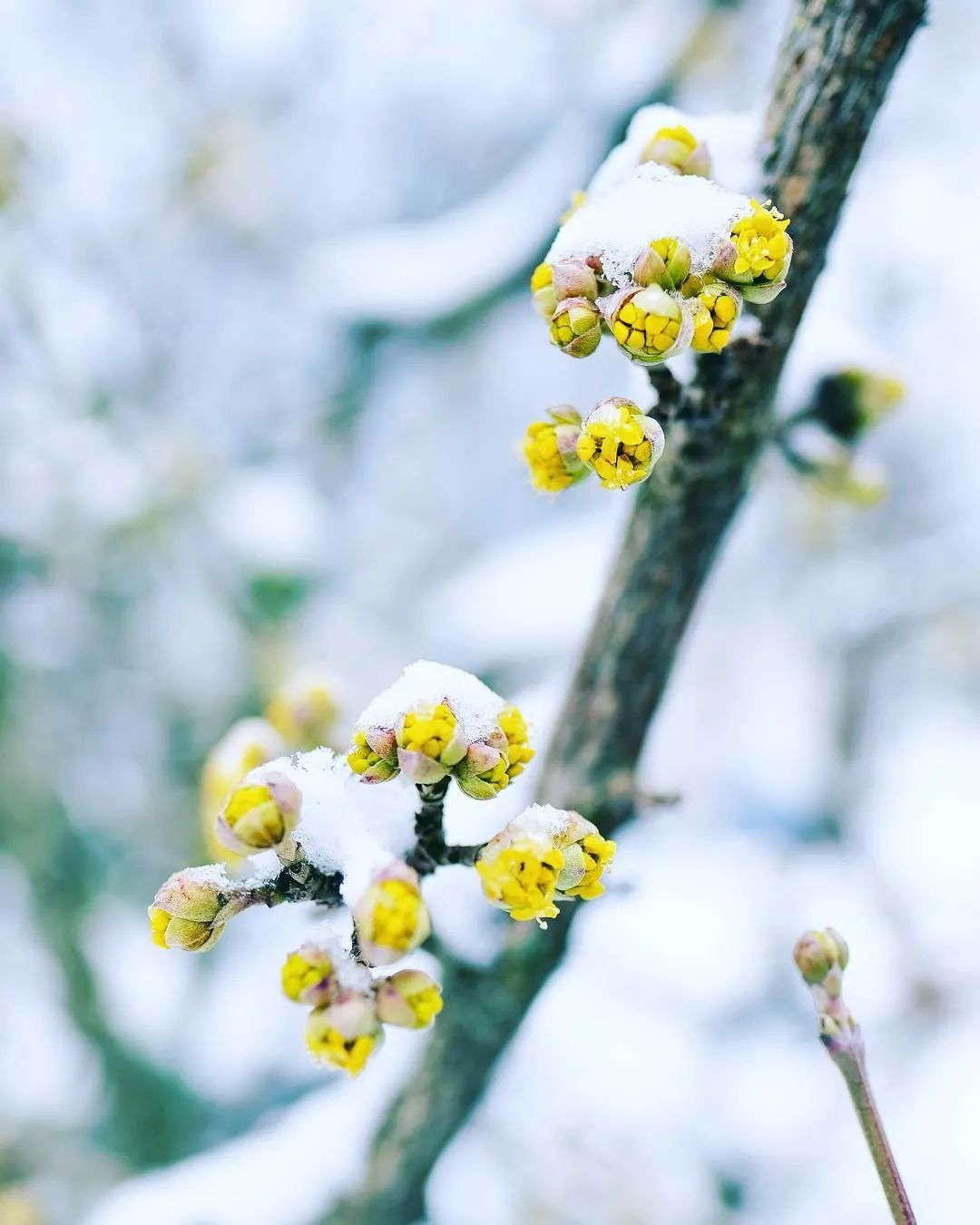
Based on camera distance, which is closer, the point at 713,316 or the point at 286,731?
the point at 713,316

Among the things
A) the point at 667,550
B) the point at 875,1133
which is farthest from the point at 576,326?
the point at 875,1133

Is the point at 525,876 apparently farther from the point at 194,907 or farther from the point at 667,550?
the point at 667,550

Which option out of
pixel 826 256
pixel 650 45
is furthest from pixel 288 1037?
pixel 650 45

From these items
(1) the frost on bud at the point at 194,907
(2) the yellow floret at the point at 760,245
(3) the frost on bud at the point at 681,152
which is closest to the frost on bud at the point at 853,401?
(3) the frost on bud at the point at 681,152

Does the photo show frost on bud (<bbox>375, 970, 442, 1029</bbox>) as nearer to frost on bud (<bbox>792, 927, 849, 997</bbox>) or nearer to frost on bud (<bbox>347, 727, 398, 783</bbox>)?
frost on bud (<bbox>347, 727, 398, 783</bbox>)

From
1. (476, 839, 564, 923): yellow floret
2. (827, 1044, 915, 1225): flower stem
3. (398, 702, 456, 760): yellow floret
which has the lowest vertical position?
(827, 1044, 915, 1225): flower stem

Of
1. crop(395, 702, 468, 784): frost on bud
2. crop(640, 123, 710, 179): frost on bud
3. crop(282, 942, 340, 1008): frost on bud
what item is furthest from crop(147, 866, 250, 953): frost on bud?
crop(640, 123, 710, 179): frost on bud
